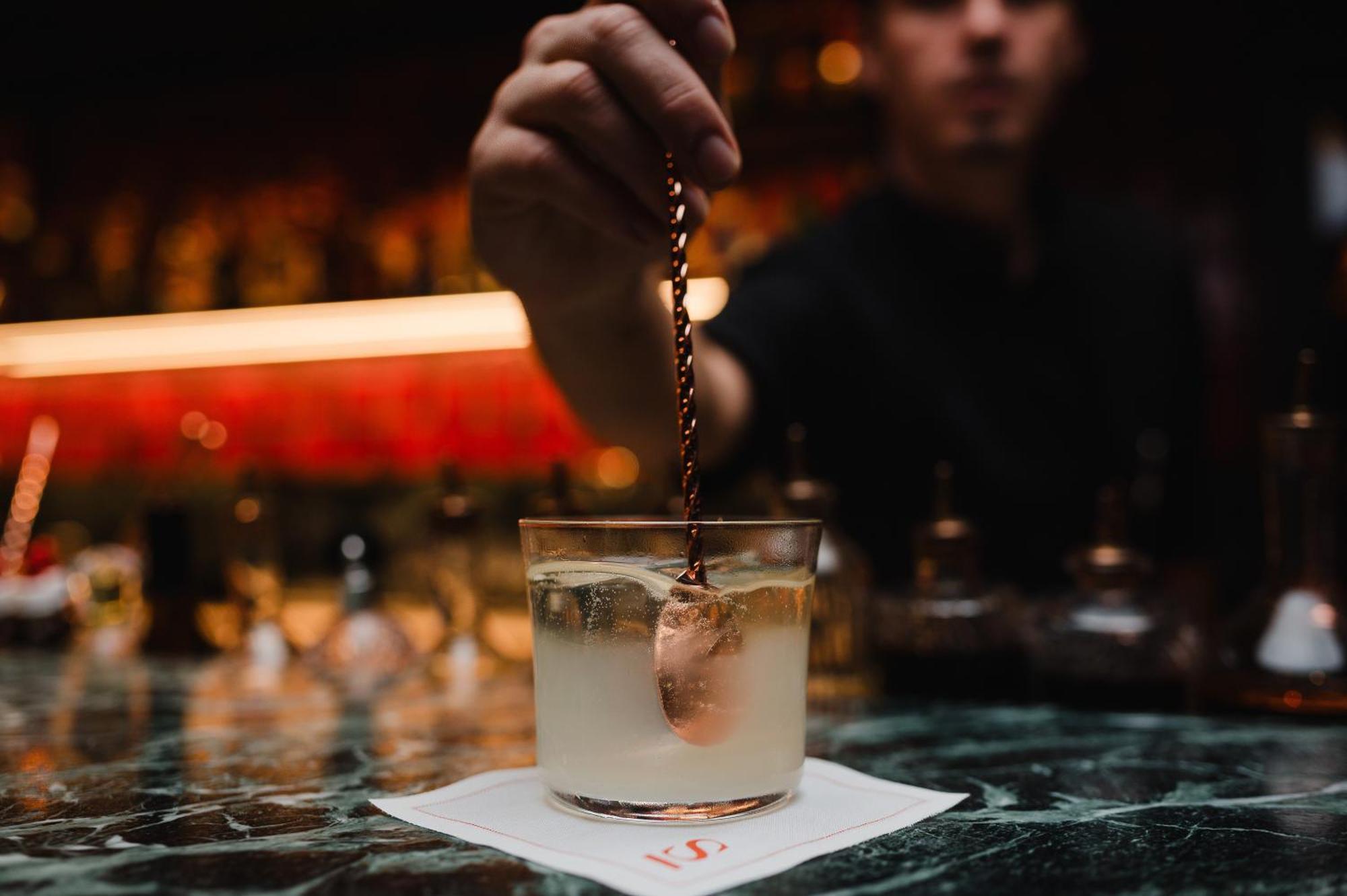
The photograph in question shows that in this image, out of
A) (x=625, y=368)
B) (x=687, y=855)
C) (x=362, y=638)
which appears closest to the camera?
(x=687, y=855)

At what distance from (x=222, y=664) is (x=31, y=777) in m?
0.71

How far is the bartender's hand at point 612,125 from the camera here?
83 cm

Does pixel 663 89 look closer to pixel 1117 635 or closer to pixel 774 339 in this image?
pixel 1117 635

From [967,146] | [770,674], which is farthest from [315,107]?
[770,674]

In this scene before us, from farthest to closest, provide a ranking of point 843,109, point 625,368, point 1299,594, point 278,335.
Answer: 1. point 278,335
2. point 843,109
3. point 625,368
4. point 1299,594

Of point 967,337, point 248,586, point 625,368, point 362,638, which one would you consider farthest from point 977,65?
point 248,586

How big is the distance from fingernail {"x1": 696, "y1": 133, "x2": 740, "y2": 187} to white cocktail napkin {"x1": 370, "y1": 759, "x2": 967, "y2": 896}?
17.2 inches

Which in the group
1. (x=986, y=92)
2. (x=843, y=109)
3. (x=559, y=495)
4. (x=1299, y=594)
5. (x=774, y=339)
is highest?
(x=843, y=109)

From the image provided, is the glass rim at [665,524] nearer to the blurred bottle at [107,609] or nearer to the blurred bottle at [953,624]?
the blurred bottle at [953,624]

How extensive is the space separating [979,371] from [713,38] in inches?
50.3

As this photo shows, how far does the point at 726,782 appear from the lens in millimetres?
653

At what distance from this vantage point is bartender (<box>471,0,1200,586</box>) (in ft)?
6.04

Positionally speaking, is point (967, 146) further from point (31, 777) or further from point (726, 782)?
point (31, 777)

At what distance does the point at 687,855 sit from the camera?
59cm
